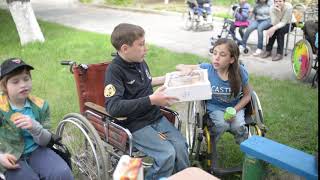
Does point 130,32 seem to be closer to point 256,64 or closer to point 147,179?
point 147,179

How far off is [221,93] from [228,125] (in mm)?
268

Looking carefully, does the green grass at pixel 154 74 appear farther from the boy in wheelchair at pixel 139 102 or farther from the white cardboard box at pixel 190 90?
the white cardboard box at pixel 190 90

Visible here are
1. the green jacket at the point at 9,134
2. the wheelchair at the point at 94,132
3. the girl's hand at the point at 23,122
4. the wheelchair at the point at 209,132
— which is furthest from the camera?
the wheelchair at the point at 209,132

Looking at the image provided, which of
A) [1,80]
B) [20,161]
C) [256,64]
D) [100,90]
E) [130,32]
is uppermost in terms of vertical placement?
[130,32]

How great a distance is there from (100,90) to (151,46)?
203 inches

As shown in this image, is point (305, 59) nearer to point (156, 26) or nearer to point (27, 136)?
point (27, 136)

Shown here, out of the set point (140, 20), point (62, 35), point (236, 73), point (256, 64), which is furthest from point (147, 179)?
point (140, 20)

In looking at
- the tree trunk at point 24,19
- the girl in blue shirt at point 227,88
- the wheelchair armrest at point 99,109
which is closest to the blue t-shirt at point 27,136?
the wheelchair armrest at point 99,109

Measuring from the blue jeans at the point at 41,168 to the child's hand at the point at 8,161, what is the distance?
45 mm

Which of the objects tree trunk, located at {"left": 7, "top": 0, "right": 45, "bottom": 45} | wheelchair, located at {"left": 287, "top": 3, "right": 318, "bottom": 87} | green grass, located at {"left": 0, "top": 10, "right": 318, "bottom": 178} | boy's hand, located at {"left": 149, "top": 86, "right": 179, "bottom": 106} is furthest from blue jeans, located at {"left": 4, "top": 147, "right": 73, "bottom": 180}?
tree trunk, located at {"left": 7, "top": 0, "right": 45, "bottom": 45}

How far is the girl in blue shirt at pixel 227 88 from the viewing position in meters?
3.31

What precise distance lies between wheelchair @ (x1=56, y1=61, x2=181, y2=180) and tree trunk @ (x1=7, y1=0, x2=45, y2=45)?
5.66m

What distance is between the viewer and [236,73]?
336cm

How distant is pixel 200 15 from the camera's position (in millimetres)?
10328
